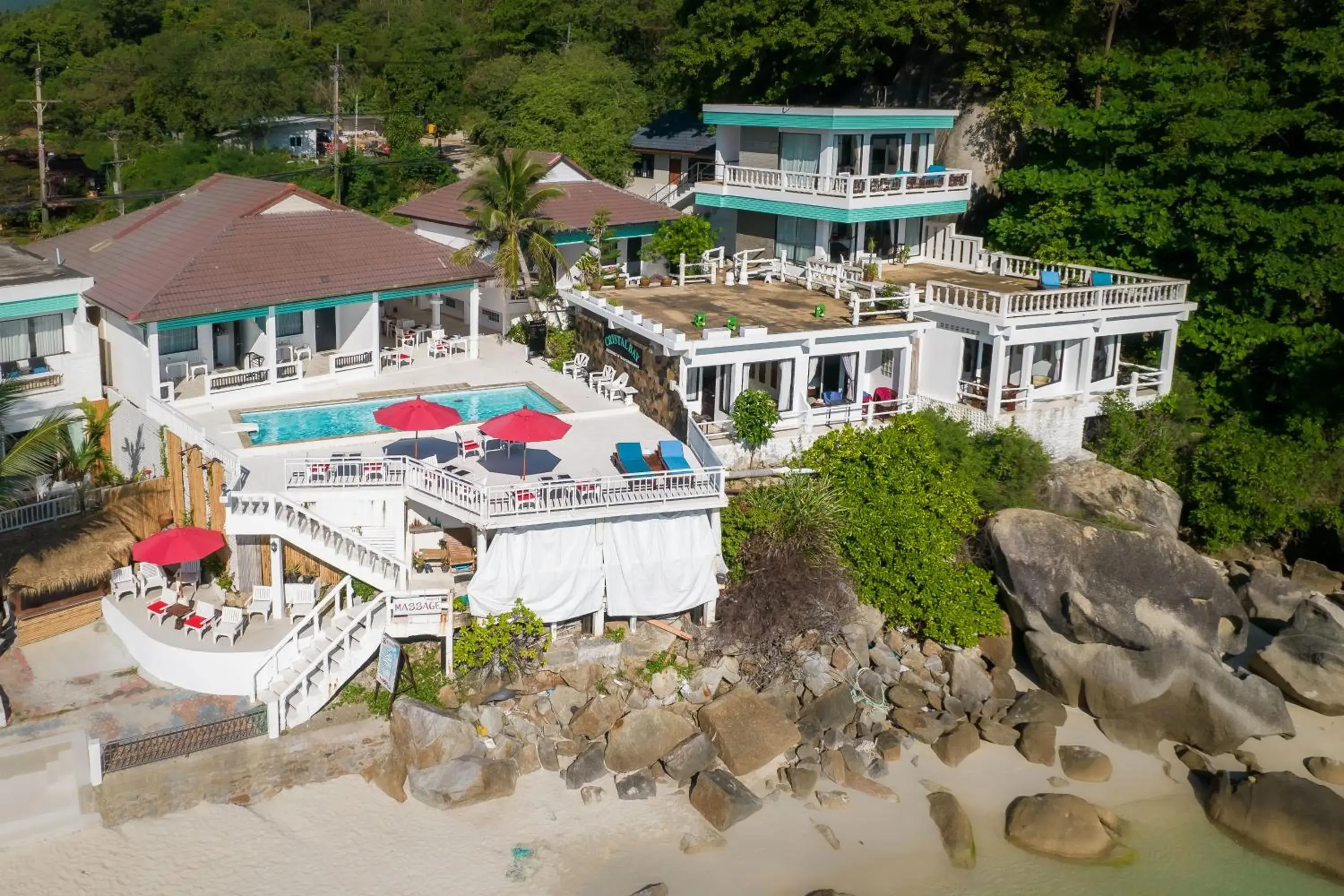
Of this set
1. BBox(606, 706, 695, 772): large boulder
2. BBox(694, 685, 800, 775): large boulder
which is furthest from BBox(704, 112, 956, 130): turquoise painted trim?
BBox(606, 706, 695, 772): large boulder

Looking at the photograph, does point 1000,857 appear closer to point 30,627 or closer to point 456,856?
point 456,856

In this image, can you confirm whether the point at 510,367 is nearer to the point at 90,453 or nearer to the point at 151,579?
the point at 90,453

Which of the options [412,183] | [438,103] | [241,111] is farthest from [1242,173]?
[241,111]

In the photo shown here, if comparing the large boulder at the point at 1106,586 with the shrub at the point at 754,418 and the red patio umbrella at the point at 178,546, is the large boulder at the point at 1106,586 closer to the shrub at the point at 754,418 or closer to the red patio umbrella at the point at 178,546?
the shrub at the point at 754,418

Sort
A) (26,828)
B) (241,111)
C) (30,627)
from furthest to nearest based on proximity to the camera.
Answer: (241,111), (30,627), (26,828)

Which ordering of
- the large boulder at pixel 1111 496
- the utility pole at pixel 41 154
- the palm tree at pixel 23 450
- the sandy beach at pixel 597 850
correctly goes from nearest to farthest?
the sandy beach at pixel 597 850 → the palm tree at pixel 23 450 → the large boulder at pixel 1111 496 → the utility pole at pixel 41 154

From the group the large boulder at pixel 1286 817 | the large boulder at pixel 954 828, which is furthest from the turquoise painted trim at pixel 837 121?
the large boulder at pixel 1286 817
